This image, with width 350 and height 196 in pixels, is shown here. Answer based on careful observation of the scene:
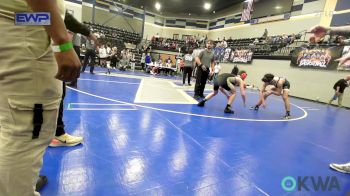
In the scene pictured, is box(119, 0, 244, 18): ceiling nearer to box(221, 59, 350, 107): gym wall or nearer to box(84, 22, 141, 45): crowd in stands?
box(84, 22, 141, 45): crowd in stands

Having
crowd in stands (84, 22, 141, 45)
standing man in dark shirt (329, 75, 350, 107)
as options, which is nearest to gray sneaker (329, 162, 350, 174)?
standing man in dark shirt (329, 75, 350, 107)

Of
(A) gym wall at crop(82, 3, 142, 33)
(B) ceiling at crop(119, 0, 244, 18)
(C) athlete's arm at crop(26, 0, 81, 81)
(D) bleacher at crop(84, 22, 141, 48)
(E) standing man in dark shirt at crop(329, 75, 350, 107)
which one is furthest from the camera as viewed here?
(B) ceiling at crop(119, 0, 244, 18)

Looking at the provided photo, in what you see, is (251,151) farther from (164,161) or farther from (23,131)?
(23,131)

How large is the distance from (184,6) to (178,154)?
971 inches

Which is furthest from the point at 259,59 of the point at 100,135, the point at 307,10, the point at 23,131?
the point at 23,131

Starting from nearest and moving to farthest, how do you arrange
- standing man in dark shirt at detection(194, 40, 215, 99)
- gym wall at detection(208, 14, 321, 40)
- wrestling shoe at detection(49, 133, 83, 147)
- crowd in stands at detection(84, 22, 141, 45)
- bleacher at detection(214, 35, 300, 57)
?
wrestling shoe at detection(49, 133, 83, 147) → standing man in dark shirt at detection(194, 40, 215, 99) → bleacher at detection(214, 35, 300, 57) → gym wall at detection(208, 14, 321, 40) → crowd in stands at detection(84, 22, 141, 45)

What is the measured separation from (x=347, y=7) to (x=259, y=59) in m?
5.29

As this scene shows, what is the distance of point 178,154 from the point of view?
8.12 ft

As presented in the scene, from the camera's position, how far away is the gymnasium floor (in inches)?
72.4

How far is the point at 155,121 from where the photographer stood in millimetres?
3631

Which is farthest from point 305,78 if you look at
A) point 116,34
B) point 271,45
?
point 116,34

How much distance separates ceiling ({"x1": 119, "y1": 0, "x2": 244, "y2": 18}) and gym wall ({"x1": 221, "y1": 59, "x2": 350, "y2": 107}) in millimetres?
9920

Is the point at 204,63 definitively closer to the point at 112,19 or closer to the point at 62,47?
the point at 62,47

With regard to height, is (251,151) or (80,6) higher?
(80,6)
